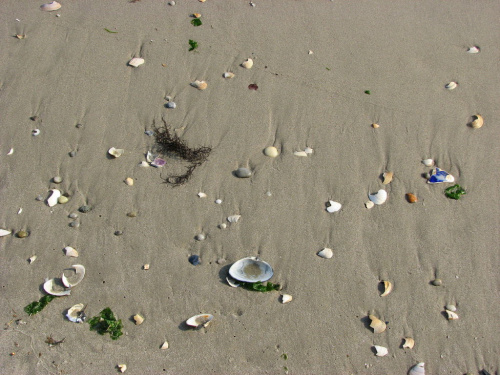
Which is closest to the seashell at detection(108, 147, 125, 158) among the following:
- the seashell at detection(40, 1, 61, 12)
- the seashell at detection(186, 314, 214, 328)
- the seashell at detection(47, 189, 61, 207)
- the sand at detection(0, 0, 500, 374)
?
the sand at detection(0, 0, 500, 374)

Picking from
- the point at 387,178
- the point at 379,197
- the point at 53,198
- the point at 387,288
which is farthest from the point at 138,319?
the point at 387,178

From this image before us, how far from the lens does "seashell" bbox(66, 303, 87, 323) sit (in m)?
3.55

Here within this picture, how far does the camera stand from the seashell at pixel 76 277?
12.0 ft

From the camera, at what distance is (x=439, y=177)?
4.10 meters

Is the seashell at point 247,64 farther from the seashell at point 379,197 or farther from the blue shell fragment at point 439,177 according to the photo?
the blue shell fragment at point 439,177

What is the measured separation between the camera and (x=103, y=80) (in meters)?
4.68

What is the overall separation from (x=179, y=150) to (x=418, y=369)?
3.13 meters

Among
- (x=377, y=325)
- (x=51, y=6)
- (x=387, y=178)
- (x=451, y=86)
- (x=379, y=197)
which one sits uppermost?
(x=451, y=86)

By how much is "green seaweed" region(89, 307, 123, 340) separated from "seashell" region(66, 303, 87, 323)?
9 cm

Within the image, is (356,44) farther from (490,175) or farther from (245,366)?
(245,366)

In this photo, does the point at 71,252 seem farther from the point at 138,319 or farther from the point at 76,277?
the point at 138,319

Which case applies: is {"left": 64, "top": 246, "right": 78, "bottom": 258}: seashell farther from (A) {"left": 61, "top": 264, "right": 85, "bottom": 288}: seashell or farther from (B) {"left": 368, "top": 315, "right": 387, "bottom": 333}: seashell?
(B) {"left": 368, "top": 315, "right": 387, "bottom": 333}: seashell

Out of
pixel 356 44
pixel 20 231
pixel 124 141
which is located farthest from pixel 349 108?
pixel 20 231

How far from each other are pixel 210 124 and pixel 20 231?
2.27m
